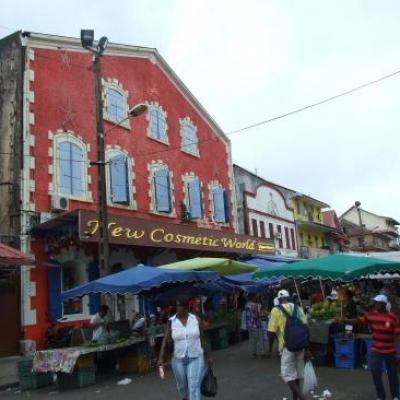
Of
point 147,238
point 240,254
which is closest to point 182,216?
point 240,254

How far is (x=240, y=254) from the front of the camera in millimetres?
23578

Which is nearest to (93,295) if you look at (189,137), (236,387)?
(236,387)

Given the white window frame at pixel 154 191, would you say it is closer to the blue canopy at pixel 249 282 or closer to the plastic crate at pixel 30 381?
the blue canopy at pixel 249 282

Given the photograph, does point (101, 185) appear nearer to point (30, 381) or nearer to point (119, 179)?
point (30, 381)

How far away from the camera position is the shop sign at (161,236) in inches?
601

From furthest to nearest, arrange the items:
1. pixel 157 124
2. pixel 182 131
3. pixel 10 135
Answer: pixel 182 131
pixel 157 124
pixel 10 135

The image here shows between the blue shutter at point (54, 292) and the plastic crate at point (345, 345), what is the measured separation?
27.7 ft

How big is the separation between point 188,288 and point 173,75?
1241 cm

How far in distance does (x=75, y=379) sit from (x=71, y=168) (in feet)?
27.7

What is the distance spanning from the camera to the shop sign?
1527 cm

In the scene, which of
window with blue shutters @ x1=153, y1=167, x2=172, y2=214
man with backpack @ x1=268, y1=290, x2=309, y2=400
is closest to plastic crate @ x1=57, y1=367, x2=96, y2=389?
man with backpack @ x1=268, y1=290, x2=309, y2=400

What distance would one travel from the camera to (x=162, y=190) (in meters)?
21.7

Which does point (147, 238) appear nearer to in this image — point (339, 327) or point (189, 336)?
point (339, 327)

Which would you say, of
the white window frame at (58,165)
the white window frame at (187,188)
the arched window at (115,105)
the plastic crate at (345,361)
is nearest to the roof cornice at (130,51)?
Result: the arched window at (115,105)
